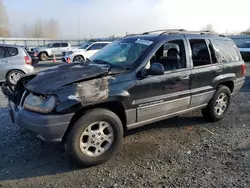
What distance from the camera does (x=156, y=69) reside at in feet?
12.2

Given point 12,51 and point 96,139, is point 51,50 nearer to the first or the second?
point 12,51

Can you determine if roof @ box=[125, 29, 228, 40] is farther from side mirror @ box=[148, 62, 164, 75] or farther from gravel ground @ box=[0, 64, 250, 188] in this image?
gravel ground @ box=[0, 64, 250, 188]

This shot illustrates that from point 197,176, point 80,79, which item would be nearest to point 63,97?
point 80,79

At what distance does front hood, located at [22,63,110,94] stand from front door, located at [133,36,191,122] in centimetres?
70

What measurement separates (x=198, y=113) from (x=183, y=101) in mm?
1635

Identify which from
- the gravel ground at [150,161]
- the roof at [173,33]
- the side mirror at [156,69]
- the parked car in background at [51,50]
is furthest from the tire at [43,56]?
the side mirror at [156,69]

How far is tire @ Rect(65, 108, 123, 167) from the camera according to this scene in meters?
3.29

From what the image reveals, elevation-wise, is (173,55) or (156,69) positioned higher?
(173,55)

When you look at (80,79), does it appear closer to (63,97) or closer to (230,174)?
(63,97)

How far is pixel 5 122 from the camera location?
5.19 meters

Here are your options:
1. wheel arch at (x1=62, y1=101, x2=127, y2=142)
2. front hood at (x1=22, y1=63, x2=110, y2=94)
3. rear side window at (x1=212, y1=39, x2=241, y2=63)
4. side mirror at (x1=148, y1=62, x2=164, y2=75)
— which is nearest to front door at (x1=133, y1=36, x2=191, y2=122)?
side mirror at (x1=148, y1=62, x2=164, y2=75)

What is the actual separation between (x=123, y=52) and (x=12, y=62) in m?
6.43

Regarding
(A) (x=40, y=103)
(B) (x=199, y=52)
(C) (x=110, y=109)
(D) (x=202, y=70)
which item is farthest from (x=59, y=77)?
(B) (x=199, y=52)

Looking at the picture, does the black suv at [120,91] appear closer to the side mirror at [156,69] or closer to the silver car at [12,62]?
the side mirror at [156,69]
